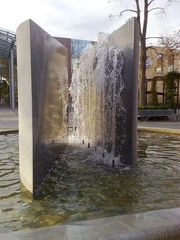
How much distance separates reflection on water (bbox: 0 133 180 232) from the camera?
3811 mm

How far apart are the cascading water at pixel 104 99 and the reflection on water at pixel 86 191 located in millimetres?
538

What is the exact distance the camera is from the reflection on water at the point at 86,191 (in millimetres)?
3811

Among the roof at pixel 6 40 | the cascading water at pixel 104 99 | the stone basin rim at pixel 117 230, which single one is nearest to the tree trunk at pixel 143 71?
the roof at pixel 6 40

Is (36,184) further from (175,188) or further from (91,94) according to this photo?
(91,94)

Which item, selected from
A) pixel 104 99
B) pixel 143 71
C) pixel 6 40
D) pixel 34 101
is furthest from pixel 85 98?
pixel 6 40

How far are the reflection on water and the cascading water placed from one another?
0.54 meters

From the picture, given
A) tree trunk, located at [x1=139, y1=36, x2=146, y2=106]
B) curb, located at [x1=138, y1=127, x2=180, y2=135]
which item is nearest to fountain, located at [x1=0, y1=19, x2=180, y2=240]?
curb, located at [x1=138, y1=127, x2=180, y2=135]

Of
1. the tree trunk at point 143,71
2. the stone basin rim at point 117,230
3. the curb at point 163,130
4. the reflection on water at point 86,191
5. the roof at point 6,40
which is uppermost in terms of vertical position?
the roof at point 6,40

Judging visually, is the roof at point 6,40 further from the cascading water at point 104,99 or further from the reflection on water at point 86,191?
the reflection on water at point 86,191

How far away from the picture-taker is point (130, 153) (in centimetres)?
628

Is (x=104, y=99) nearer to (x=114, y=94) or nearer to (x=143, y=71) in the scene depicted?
(x=114, y=94)

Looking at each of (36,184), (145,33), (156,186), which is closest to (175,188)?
(156,186)

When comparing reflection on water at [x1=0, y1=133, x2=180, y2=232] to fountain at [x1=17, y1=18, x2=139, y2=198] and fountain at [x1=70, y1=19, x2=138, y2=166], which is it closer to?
fountain at [x1=17, y1=18, x2=139, y2=198]

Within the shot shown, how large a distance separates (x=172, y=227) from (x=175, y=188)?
7.02 feet
